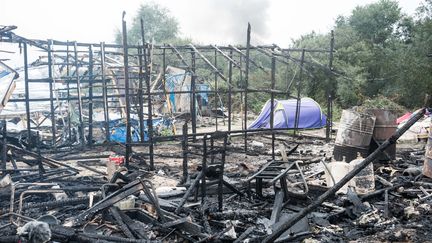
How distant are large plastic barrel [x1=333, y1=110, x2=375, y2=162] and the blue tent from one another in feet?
23.8

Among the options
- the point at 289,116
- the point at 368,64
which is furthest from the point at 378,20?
the point at 289,116

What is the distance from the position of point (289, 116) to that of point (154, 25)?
34.0m

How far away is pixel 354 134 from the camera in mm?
9367

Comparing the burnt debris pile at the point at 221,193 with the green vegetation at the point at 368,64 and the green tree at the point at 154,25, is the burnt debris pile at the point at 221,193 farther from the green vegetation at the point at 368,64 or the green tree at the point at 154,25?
the green tree at the point at 154,25

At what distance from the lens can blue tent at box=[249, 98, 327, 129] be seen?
17.0m

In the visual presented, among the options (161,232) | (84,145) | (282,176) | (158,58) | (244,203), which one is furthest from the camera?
(158,58)

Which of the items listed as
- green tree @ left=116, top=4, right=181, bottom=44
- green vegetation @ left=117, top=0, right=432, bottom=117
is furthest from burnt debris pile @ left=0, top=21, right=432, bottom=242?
green tree @ left=116, top=4, right=181, bottom=44

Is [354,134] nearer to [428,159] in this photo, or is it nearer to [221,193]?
[428,159]

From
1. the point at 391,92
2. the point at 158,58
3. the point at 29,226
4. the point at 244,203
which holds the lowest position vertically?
the point at 244,203

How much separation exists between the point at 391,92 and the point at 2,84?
69.0 feet

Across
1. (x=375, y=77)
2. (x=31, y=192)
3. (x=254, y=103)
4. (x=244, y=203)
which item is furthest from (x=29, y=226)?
(x=375, y=77)

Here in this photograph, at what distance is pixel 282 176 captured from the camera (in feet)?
20.7

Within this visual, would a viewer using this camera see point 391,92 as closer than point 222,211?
No

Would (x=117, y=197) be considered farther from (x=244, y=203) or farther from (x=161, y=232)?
(x=244, y=203)
